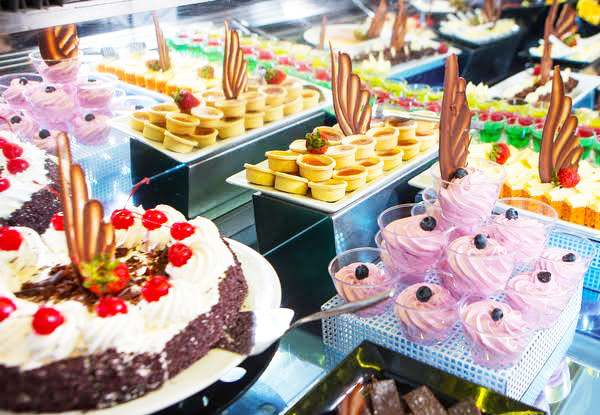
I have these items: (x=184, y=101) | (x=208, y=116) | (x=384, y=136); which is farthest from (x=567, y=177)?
(x=184, y=101)

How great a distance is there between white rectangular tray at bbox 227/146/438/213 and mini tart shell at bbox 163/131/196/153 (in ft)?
1.19

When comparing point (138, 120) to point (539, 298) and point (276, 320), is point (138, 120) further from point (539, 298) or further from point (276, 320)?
point (539, 298)

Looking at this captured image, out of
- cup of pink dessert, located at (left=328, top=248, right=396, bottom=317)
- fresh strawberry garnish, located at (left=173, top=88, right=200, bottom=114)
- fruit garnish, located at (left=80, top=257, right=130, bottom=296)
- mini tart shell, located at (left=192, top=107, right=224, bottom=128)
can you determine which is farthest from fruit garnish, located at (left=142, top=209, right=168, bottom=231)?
fresh strawberry garnish, located at (left=173, top=88, right=200, bottom=114)

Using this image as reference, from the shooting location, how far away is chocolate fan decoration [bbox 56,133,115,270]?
60.2 inches

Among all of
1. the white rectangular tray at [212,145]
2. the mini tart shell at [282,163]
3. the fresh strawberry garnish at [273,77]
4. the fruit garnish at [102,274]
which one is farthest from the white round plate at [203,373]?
the fresh strawberry garnish at [273,77]

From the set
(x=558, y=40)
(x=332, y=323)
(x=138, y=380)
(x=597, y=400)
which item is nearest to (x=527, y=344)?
(x=597, y=400)

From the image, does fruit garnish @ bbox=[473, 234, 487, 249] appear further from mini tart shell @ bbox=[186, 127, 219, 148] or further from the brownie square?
mini tart shell @ bbox=[186, 127, 219, 148]

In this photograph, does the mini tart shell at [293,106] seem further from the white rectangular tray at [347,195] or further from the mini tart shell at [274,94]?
the white rectangular tray at [347,195]

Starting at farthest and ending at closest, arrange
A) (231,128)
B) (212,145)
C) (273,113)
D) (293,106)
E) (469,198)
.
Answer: (293,106), (273,113), (231,128), (212,145), (469,198)

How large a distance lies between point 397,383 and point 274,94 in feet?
7.08

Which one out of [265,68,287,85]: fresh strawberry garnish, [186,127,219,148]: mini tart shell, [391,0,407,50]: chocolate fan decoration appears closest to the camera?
[186,127,219,148]: mini tart shell

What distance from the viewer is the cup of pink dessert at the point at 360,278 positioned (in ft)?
6.68

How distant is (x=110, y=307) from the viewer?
154 cm

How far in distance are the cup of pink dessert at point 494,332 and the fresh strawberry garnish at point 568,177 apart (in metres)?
1.00
